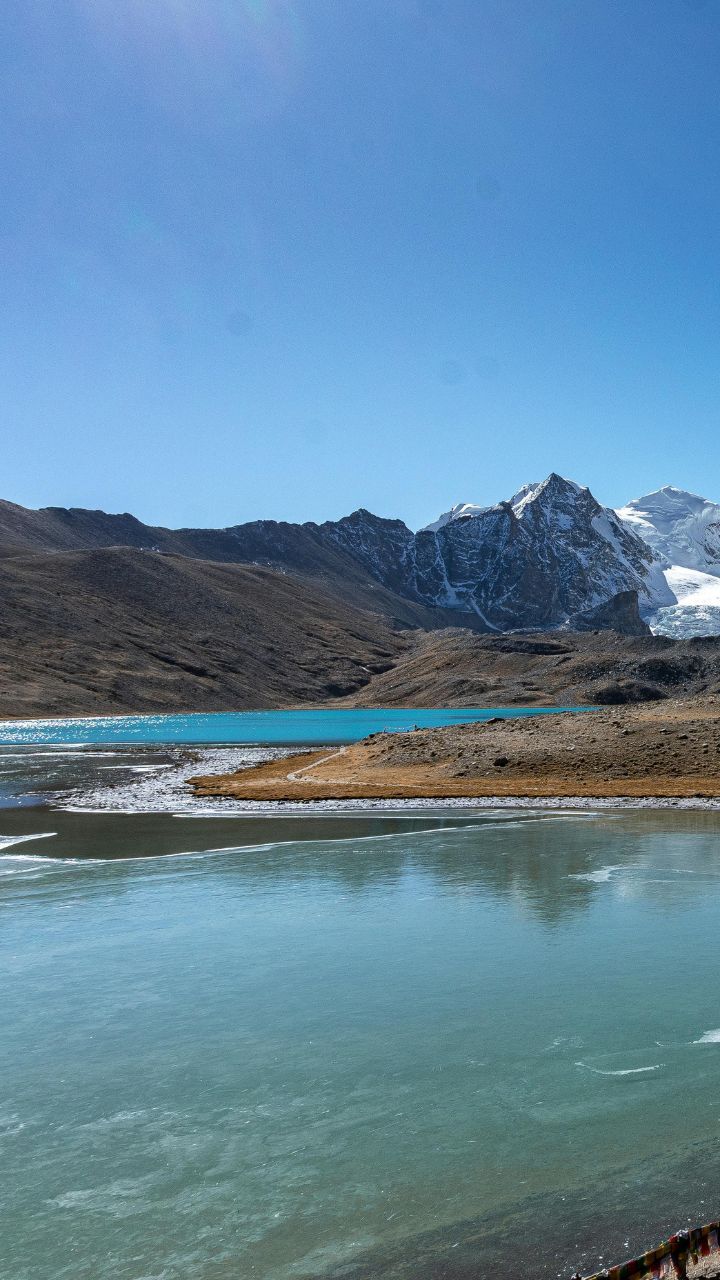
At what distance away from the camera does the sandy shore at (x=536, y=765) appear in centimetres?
5147

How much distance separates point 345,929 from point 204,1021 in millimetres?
Result: 6892

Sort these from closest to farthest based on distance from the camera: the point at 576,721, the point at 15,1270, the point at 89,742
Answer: the point at 15,1270
the point at 576,721
the point at 89,742

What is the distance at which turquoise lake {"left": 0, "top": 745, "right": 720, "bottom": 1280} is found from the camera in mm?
9531

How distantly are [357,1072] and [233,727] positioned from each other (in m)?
138

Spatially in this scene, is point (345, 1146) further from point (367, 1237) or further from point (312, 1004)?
point (312, 1004)

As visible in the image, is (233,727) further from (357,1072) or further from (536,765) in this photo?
(357,1072)

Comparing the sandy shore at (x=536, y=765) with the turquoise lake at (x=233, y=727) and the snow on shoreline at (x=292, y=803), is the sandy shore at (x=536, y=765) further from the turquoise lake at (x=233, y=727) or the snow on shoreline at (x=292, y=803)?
the turquoise lake at (x=233, y=727)

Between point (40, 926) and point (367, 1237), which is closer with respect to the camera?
point (367, 1237)

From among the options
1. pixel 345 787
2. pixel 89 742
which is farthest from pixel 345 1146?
pixel 89 742

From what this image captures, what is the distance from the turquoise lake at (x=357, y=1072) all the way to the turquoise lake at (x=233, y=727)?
67.9 metres

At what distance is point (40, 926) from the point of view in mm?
23219

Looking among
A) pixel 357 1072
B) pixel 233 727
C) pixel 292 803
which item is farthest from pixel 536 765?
pixel 233 727

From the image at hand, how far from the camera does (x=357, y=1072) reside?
45.4 feet

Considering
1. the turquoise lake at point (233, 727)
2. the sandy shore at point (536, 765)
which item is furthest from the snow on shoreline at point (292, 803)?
the turquoise lake at point (233, 727)
